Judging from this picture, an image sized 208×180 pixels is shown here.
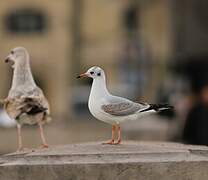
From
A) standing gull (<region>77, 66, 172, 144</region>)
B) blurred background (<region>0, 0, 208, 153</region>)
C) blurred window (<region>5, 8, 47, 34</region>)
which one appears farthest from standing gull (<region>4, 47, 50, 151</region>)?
blurred window (<region>5, 8, 47, 34</region>)

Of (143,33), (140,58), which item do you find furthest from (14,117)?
(143,33)

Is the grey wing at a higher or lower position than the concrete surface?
higher

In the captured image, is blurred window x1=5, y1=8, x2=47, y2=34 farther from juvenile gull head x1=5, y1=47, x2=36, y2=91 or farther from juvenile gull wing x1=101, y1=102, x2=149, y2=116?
juvenile gull wing x1=101, y1=102, x2=149, y2=116

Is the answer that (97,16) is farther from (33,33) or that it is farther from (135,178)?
(135,178)

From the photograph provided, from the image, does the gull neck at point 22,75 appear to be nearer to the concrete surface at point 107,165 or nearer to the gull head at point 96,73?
the gull head at point 96,73

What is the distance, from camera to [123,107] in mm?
5570

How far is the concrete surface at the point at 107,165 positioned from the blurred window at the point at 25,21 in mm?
43255

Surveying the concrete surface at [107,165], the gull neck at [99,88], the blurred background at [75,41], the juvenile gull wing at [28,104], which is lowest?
the blurred background at [75,41]

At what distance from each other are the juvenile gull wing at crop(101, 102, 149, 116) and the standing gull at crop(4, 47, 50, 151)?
511mm

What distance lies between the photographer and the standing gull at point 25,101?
5.80 metres

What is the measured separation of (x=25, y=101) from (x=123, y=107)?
2.11 ft

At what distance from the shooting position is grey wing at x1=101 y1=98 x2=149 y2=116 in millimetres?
5475

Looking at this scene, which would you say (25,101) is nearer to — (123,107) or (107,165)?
(123,107)

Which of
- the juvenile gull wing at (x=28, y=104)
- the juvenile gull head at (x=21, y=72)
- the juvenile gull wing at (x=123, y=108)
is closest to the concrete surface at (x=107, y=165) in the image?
the juvenile gull wing at (x=123, y=108)
